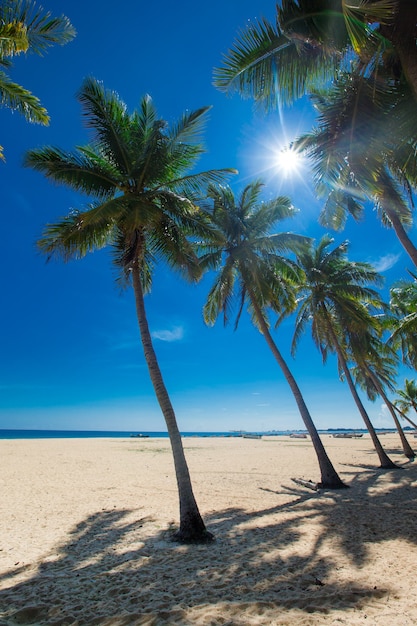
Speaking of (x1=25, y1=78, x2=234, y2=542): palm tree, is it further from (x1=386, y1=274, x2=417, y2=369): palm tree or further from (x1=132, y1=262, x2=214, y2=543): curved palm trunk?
(x1=386, y1=274, x2=417, y2=369): palm tree

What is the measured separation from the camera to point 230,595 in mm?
4250

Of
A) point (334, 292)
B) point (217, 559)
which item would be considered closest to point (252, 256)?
point (334, 292)

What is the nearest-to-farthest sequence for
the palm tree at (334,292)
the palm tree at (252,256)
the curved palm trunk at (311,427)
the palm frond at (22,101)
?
the palm frond at (22,101) < the curved palm trunk at (311,427) < the palm tree at (252,256) < the palm tree at (334,292)

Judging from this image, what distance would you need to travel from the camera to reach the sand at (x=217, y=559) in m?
3.86

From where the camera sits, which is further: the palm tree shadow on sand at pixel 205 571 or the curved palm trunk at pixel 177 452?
the curved palm trunk at pixel 177 452

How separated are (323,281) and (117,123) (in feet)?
43.4

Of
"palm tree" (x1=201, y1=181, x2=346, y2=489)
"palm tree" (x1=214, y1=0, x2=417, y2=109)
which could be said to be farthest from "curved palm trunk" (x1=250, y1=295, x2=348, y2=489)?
"palm tree" (x1=214, y1=0, x2=417, y2=109)

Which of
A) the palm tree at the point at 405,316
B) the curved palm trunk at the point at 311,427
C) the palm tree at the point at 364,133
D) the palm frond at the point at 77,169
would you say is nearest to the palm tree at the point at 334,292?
the palm tree at the point at 405,316

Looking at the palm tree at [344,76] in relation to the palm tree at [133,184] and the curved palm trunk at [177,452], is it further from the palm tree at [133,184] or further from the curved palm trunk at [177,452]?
the curved palm trunk at [177,452]

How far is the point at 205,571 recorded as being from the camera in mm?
5105

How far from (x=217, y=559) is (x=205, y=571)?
0.58 meters

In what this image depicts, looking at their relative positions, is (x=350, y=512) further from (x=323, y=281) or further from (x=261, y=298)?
(x=323, y=281)

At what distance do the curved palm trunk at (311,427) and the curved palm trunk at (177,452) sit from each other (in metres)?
6.23

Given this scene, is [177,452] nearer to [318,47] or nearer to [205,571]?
[205,571]
